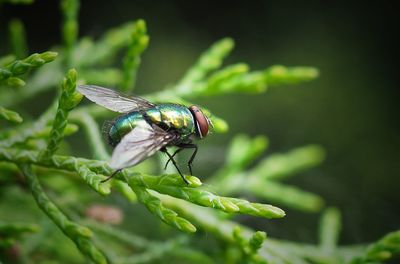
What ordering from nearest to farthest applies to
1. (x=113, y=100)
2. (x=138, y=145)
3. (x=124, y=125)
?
(x=138, y=145), (x=124, y=125), (x=113, y=100)

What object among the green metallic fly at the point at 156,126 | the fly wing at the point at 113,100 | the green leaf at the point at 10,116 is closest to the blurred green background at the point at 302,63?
the fly wing at the point at 113,100

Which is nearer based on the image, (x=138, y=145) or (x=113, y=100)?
(x=138, y=145)

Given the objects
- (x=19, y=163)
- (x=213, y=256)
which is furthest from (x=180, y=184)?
(x=213, y=256)

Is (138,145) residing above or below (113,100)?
below

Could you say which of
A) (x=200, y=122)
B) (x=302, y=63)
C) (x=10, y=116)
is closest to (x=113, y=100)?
(x=200, y=122)

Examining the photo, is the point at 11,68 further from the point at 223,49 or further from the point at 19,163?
the point at 223,49

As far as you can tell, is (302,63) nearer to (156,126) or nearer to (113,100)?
(113,100)

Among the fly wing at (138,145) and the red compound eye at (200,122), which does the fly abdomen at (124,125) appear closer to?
the fly wing at (138,145)
